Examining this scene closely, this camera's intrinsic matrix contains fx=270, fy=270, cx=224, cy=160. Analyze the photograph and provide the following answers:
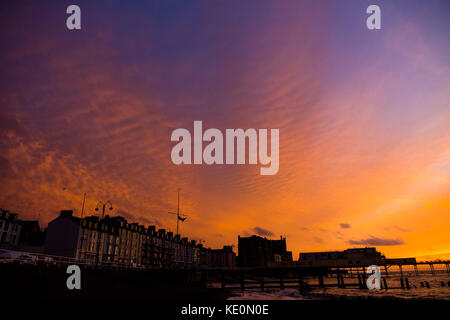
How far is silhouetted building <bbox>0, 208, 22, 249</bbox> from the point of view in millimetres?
70812

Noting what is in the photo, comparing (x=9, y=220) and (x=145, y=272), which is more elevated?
(x=9, y=220)

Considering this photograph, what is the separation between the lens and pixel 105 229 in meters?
78.5

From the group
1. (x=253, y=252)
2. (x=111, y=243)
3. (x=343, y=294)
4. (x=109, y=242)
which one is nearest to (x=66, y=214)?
(x=109, y=242)

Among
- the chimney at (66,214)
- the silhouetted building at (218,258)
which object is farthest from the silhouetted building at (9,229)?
the silhouetted building at (218,258)

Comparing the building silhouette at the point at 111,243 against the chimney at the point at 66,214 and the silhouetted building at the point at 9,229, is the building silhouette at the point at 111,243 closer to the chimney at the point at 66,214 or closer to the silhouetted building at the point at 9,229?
the chimney at the point at 66,214

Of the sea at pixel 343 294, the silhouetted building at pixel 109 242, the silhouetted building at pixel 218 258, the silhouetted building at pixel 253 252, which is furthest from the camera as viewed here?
the silhouetted building at pixel 253 252

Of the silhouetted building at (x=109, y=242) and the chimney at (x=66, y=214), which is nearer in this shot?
the silhouetted building at (x=109, y=242)

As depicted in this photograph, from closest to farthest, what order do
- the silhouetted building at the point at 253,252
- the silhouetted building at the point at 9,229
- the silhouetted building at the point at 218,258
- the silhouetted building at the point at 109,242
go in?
the silhouetted building at the point at 109,242
the silhouetted building at the point at 9,229
the silhouetted building at the point at 218,258
the silhouetted building at the point at 253,252

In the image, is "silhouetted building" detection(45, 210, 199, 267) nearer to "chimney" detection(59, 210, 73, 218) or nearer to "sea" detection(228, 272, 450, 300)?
"chimney" detection(59, 210, 73, 218)

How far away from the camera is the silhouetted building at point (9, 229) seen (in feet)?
232

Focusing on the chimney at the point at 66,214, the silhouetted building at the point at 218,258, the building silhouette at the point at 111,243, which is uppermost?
the chimney at the point at 66,214
